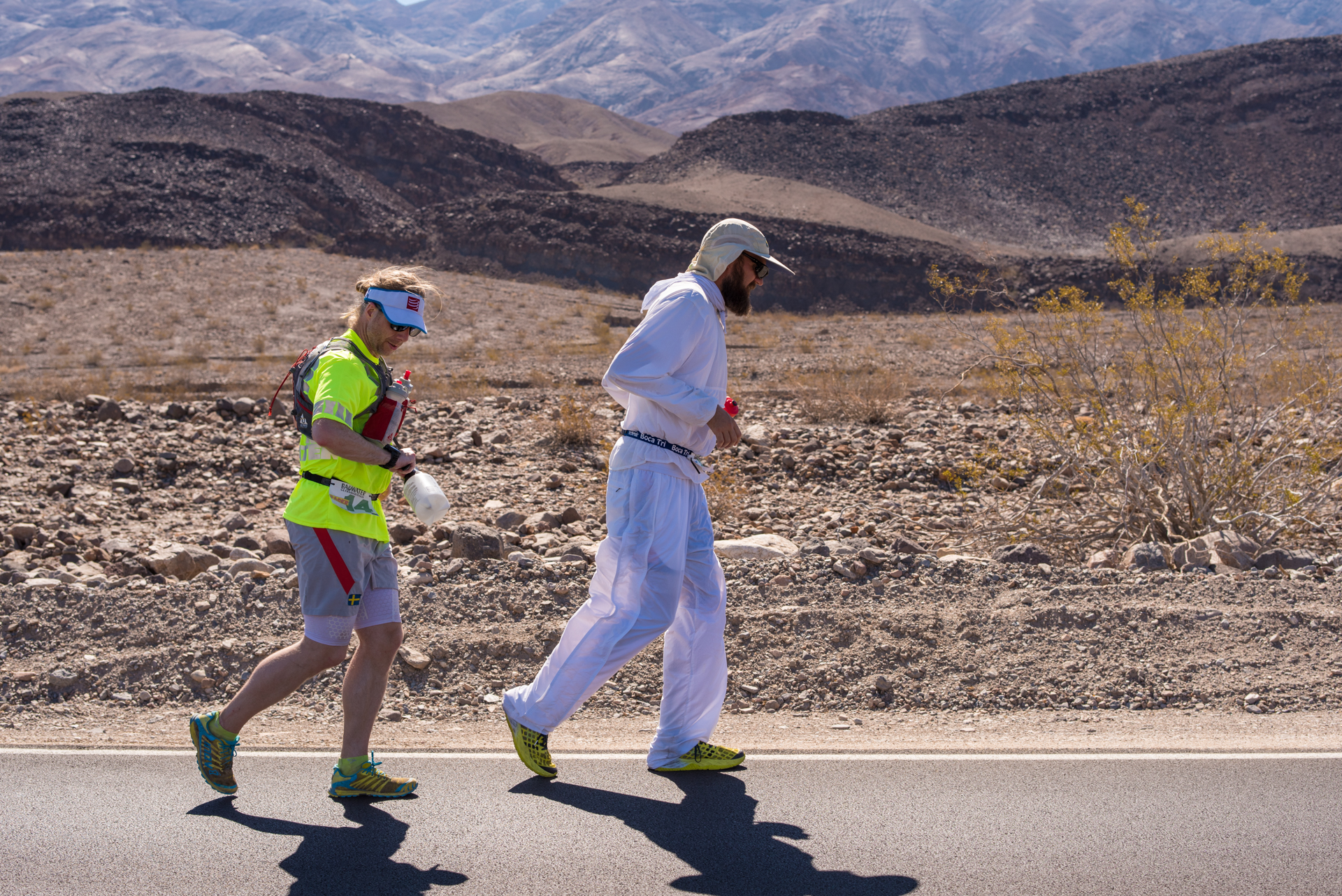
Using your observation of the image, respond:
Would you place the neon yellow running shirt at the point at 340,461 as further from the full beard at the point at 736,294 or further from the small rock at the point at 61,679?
the small rock at the point at 61,679

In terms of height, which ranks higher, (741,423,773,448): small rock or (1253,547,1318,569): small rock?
(741,423,773,448): small rock

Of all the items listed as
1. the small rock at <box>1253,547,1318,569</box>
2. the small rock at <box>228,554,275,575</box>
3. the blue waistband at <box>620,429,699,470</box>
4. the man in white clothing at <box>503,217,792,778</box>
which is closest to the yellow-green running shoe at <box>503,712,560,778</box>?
the man in white clothing at <box>503,217,792,778</box>

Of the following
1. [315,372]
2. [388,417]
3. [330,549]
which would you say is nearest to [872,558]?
[388,417]

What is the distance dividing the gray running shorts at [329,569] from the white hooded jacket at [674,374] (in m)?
0.95

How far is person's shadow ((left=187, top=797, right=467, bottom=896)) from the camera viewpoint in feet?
10.5

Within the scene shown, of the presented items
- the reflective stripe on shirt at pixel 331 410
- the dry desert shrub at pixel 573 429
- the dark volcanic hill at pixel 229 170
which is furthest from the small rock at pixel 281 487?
the dark volcanic hill at pixel 229 170

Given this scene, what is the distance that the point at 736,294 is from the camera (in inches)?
156

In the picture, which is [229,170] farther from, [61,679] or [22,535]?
[61,679]

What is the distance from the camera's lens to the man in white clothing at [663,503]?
3709mm

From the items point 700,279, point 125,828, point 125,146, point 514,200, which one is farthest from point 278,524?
point 125,146

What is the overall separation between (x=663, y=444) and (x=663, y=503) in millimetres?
209

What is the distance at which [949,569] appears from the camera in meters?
6.23

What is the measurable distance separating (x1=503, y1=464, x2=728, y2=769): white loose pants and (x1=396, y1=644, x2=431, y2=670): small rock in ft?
4.45

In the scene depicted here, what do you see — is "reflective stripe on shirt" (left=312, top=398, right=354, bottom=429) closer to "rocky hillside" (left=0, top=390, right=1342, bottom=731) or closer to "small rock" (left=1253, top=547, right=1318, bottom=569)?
"rocky hillside" (left=0, top=390, right=1342, bottom=731)
